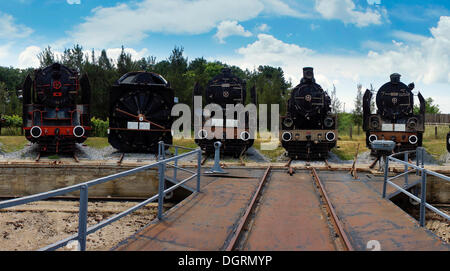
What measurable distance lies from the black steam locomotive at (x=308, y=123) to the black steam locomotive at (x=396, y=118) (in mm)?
1898

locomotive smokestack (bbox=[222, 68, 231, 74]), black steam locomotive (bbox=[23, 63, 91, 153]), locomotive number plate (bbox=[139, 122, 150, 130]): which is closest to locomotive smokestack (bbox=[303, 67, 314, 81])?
locomotive smokestack (bbox=[222, 68, 231, 74])

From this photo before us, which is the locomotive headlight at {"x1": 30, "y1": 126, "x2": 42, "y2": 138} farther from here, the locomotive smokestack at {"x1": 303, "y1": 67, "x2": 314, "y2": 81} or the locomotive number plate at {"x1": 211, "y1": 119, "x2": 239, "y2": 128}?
the locomotive smokestack at {"x1": 303, "y1": 67, "x2": 314, "y2": 81}

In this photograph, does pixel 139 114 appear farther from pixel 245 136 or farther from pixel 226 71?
pixel 245 136

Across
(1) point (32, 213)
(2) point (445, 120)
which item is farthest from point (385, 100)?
(2) point (445, 120)

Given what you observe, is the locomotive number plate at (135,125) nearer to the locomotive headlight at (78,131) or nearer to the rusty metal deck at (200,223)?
the locomotive headlight at (78,131)

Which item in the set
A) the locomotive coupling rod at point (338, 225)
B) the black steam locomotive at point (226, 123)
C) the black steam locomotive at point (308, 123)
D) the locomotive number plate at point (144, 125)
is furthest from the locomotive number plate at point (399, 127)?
the locomotive number plate at point (144, 125)

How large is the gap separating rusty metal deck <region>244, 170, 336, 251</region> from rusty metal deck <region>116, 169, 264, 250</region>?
376mm

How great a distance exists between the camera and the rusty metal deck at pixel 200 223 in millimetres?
4027

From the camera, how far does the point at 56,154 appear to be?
44.2 feet

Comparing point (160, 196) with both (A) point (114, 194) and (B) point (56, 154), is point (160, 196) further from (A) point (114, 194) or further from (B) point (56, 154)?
(B) point (56, 154)

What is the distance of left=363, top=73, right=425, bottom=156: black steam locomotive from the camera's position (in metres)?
13.5

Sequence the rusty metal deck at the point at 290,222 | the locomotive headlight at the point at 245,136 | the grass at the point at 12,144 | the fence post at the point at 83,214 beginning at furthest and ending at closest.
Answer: the grass at the point at 12,144, the locomotive headlight at the point at 245,136, the rusty metal deck at the point at 290,222, the fence post at the point at 83,214
